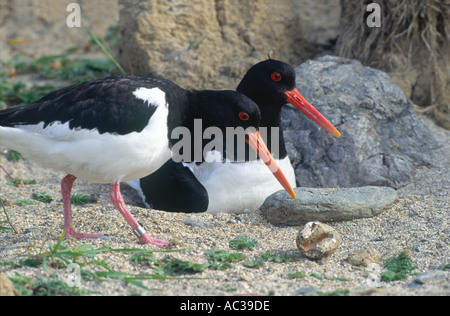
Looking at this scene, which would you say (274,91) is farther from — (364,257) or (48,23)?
(48,23)

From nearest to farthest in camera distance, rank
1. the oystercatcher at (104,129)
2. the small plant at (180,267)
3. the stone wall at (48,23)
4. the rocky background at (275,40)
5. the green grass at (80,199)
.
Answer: the small plant at (180,267) < the oystercatcher at (104,129) < the green grass at (80,199) < the rocky background at (275,40) < the stone wall at (48,23)

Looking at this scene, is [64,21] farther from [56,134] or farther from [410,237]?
[410,237]

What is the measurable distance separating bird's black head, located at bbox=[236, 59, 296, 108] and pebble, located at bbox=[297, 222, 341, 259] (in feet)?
5.68

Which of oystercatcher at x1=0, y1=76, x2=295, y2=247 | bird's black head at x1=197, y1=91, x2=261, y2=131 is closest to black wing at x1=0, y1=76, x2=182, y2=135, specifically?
oystercatcher at x1=0, y1=76, x2=295, y2=247

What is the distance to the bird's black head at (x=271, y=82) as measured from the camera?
5.30 metres

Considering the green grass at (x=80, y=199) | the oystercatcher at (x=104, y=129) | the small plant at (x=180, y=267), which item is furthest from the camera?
the green grass at (x=80, y=199)

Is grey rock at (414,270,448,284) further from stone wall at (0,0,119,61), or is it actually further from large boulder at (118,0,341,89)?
stone wall at (0,0,119,61)

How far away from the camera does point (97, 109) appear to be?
400 cm

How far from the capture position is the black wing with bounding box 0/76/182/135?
12.9ft

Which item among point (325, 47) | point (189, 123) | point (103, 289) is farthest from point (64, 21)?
point (103, 289)

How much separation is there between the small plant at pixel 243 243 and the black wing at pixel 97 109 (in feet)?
3.18

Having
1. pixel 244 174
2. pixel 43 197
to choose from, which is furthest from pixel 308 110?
pixel 43 197

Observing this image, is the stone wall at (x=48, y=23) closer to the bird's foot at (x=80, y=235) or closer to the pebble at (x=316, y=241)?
the bird's foot at (x=80, y=235)

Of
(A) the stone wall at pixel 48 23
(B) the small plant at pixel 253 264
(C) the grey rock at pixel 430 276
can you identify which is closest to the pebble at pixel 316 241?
(B) the small plant at pixel 253 264
